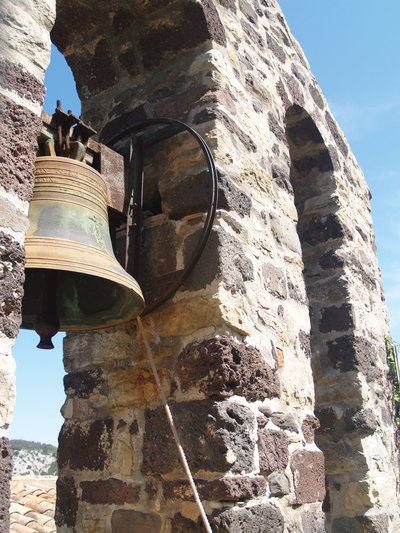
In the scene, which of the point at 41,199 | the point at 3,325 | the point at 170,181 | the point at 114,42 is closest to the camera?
the point at 3,325

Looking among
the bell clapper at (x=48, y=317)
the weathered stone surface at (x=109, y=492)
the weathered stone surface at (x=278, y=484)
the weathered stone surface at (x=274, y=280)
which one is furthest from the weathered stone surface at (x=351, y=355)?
the bell clapper at (x=48, y=317)

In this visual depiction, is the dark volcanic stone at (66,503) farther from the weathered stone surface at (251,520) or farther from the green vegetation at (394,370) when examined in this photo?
the green vegetation at (394,370)

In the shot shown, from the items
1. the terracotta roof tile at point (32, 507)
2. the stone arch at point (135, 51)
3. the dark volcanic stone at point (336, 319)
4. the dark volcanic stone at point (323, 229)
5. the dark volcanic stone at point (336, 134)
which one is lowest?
the terracotta roof tile at point (32, 507)

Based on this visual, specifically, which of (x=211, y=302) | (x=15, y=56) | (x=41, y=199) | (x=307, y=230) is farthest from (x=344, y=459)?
(x=15, y=56)

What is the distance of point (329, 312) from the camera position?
11.4 ft

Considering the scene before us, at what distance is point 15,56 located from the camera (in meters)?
1.37

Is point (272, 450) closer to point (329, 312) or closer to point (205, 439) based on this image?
point (205, 439)

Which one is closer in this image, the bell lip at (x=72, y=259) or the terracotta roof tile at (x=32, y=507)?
the bell lip at (x=72, y=259)

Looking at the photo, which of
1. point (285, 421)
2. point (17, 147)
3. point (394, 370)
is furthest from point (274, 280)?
point (394, 370)

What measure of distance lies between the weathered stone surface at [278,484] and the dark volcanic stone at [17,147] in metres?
1.31

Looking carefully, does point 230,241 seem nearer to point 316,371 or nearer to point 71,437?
point 71,437

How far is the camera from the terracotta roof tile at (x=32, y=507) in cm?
404

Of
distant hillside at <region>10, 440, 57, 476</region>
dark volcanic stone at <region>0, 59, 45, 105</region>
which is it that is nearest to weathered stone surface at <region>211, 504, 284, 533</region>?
dark volcanic stone at <region>0, 59, 45, 105</region>

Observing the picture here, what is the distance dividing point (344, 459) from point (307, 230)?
148 cm
